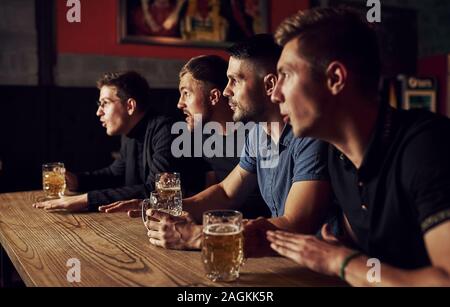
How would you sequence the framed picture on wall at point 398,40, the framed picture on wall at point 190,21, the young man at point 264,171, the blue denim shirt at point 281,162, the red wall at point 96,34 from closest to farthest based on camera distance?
1. the young man at point 264,171
2. the blue denim shirt at point 281,162
3. the red wall at point 96,34
4. the framed picture on wall at point 190,21
5. the framed picture on wall at point 398,40

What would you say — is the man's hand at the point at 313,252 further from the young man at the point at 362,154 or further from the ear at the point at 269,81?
the ear at the point at 269,81

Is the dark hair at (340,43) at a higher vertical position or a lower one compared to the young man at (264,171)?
higher

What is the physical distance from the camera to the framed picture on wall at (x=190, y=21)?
4043mm

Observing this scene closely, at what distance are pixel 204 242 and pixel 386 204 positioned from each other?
442mm

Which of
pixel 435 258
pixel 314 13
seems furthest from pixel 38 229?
pixel 435 258

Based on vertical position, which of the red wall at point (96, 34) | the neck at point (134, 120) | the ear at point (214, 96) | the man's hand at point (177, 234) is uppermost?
the red wall at point (96, 34)

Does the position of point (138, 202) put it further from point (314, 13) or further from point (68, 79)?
point (68, 79)

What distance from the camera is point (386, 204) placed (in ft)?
3.70

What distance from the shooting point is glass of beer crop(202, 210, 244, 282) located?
1.05 meters

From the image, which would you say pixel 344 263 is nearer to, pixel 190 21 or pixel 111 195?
pixel 111 195

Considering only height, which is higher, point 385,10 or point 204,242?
point 385,10

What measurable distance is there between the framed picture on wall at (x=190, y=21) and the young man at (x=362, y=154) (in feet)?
9.69

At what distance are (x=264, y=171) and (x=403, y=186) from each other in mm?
945

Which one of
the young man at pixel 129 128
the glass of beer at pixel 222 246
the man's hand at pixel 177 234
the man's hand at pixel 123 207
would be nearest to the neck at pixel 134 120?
the young man at pixel 129 128
